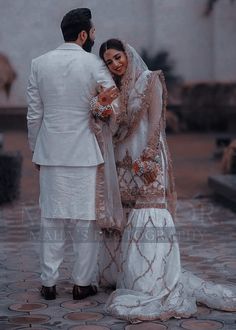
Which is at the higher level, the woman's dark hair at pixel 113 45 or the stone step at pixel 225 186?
the woman's dark hair at pixel 113 45

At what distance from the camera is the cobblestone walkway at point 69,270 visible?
405cm

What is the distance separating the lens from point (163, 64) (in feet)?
51.8

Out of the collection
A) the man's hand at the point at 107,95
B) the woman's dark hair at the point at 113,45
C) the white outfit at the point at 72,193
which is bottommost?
the white outfit at the point at 72,193

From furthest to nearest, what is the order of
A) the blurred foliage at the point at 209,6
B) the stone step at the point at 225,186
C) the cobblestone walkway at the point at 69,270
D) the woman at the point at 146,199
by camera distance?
1. the blurred foliage at the point at 209,6
2. the stone step at the point at 225,186
3. the woman at the point at 146,199
4. the cobblestone walkway at the point at 69,270

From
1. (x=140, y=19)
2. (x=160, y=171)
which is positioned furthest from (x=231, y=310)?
(x=140, y=19)

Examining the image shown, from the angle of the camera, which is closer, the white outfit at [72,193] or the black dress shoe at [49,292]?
the white outfit at [72,193]

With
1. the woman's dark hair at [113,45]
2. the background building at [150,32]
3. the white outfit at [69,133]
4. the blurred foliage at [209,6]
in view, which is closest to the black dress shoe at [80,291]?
the white outfit at [69,133]

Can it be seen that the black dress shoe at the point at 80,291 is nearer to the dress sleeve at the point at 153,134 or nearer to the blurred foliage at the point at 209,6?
the dress sleeve at the point at 153,134

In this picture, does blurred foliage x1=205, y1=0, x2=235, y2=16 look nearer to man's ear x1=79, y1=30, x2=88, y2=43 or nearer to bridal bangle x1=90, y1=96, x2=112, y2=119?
man's ear x1=79, y1=30, x2=88, y2=43

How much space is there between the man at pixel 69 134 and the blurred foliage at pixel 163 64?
37.6 ft

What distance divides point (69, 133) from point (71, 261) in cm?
146

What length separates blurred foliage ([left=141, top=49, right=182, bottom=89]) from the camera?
15.7 meters

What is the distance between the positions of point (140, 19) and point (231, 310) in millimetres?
12099

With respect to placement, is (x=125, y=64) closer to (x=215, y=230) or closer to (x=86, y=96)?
(x=86, y=96)
